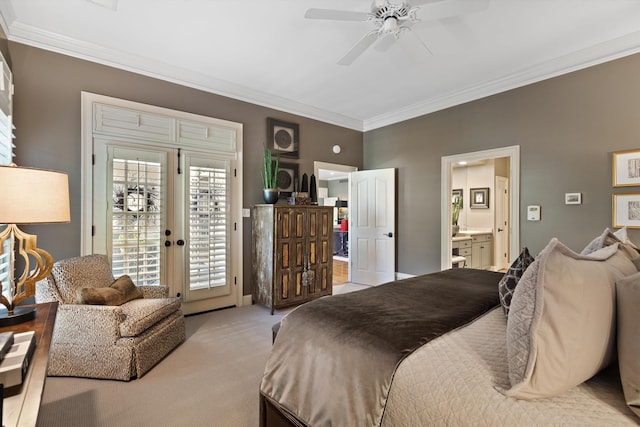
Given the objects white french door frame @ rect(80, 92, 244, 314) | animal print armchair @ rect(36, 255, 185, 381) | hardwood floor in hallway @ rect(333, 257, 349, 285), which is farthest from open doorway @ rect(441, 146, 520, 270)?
animal print armchair @ rect(36, 255, 185, 381)

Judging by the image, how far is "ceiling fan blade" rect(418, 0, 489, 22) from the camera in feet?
6.78

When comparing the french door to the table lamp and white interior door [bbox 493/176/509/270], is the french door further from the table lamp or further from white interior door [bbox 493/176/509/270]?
white interior door [bbox 493/176/509/270]

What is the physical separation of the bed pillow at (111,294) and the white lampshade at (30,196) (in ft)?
3.17

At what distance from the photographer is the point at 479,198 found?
6.61 metres

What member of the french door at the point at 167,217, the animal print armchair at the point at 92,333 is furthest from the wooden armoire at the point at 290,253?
the animal print armchair at the point at 92,333

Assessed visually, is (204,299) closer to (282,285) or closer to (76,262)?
(282,285)

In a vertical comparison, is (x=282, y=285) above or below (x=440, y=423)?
below

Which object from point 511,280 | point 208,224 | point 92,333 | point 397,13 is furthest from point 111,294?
point 397,13

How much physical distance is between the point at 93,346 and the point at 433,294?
2.37 m

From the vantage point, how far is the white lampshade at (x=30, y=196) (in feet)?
4.39

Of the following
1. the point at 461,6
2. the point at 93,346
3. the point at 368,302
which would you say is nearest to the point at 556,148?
the point at 461,6

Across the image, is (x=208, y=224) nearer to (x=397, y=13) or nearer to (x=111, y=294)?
(x=111, y=294)

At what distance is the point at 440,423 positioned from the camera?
A: 901mm

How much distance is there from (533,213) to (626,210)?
2.49 ft
